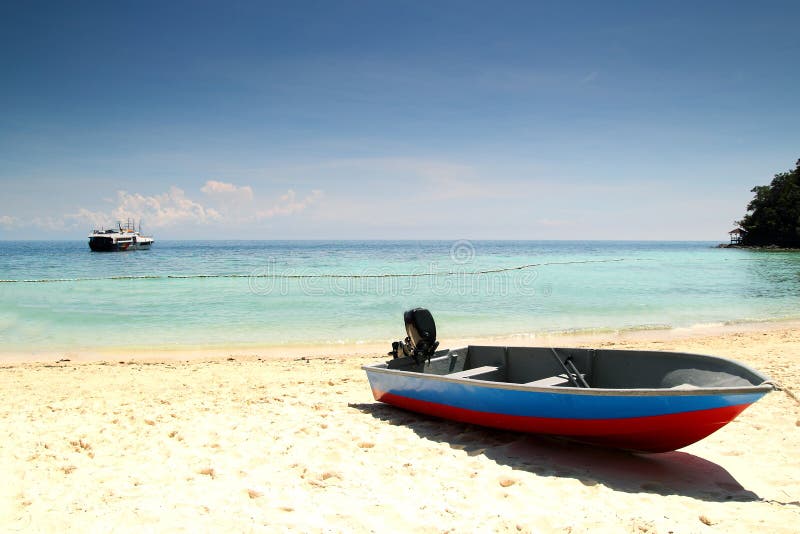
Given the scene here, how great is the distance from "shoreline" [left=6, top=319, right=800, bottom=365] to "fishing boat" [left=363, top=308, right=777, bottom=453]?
5.15 m

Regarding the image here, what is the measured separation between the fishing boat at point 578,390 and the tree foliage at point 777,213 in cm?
9400

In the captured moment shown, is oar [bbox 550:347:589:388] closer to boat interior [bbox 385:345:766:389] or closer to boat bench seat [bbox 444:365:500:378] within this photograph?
boat interior [bbox 385:345:766:389]

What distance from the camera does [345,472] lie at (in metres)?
5.41

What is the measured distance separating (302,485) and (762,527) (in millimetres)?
4107

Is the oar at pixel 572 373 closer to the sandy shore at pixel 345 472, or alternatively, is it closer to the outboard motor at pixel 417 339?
the sandy shore at pixel 345 472

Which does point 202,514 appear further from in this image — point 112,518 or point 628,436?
point 628,436

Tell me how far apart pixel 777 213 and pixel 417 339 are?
98.6 meters

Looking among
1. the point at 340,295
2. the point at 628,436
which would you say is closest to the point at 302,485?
the point at 628,436

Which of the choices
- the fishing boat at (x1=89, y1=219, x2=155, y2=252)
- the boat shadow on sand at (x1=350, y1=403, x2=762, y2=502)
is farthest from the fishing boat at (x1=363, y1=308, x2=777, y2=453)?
the fishing boat at (x1=89, y1=219, x2=155, y2=252)

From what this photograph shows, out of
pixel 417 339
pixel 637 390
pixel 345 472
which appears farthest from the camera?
pixel 417 339

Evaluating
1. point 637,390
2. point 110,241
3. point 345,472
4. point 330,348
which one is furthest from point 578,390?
point 110,241

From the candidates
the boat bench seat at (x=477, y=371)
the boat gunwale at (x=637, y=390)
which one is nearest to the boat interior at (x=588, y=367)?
the boat bench seat at (x=477, y=371)

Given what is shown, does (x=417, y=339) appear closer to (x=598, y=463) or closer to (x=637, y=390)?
(x=598, y=463)

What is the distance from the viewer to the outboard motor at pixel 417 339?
8000 millimetres
